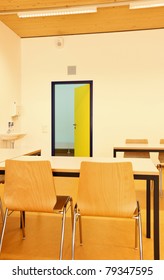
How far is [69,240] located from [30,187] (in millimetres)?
856

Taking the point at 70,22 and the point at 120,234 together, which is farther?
the point at 70,22

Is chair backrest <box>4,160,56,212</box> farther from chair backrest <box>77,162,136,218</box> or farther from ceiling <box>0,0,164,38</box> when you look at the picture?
ceiling <box>0,0,164,38</box>

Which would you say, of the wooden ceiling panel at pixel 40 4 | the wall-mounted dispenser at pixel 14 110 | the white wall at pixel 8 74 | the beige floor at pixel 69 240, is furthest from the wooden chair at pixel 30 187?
the wall-mounted dispenser at pixel 14 110

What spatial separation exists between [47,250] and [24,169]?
839 mm

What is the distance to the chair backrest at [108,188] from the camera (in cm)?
177

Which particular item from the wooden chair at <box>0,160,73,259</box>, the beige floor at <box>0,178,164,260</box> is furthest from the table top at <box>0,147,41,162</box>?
the beige floor at <box>0,178,164,260</box>

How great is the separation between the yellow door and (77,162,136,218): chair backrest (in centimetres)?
455

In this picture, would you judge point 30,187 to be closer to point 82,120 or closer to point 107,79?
point 107,79

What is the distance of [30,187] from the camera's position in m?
1.91

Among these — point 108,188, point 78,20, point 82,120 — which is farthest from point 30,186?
point 82,120

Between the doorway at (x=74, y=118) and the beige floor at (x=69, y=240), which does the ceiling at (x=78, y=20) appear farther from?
the beige floor at (x=69, y=240)
